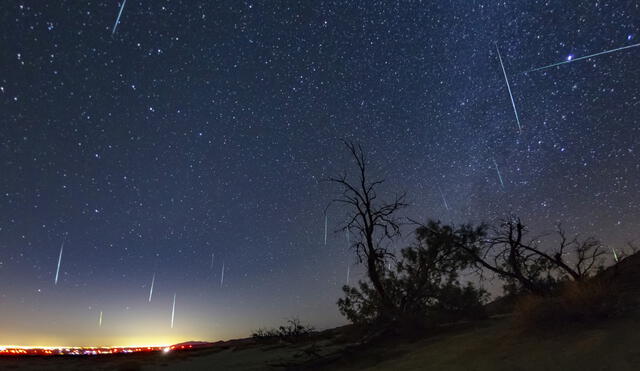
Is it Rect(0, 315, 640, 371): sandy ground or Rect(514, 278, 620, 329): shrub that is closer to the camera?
Rect(0, 315, 640, 371): sandy ground

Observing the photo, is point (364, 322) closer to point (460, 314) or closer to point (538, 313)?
point (460, 314)

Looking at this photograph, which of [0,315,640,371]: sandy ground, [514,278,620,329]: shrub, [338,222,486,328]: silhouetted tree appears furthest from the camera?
[338,222,486,328]: silhouetted tree

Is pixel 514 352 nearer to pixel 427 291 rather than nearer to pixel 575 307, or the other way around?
pixel 575 307

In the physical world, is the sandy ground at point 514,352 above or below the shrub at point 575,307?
below

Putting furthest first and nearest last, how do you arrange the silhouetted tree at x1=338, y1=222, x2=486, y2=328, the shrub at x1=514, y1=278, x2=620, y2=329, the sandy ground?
the silhouetted tree at x1=338, y1=222, x2=486, y2=328 → the shrub at x1=514, y1=278, x2=620, y2=329 → the sandy ground

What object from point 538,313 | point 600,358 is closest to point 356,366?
point 538,313

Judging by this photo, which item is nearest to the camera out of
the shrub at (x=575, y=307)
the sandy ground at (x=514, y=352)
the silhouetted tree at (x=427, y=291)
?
the sandy ground at (x=514, y=352)

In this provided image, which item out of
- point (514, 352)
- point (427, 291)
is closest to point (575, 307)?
point (514, 352)

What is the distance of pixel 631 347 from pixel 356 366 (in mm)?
6953

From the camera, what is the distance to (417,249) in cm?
1970

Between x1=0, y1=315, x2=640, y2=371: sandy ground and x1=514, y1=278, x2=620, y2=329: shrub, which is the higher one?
x1=514, y1=278, x2=620, y2=329: shrub

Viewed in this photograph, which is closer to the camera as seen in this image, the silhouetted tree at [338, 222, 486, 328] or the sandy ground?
the sandy ground

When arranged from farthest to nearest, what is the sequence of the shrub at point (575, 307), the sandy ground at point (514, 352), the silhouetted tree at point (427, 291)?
the silhouetted tree at point (427, 291) → the shrub at point (575, 307) → the sandy ground at point (514, 352)

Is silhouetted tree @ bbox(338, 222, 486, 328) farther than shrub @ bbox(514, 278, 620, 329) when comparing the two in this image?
Yes
